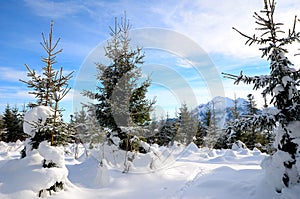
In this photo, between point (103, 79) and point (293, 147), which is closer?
point (293, 147)

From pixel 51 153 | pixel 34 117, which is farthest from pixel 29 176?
pixel 34 117

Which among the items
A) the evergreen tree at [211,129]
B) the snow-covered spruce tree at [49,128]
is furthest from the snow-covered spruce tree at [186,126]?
the snow-covered spruce tree at [49,128]

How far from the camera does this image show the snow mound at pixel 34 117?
7.55 metres

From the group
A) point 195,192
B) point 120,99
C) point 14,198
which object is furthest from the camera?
point 120,99

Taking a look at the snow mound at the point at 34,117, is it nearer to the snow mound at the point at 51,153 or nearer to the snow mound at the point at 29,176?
the snow mound at the point at 51,153

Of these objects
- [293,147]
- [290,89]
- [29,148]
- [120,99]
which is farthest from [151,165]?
[290,89]

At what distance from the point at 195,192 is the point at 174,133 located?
30189mm

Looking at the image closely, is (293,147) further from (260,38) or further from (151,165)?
(151,165)

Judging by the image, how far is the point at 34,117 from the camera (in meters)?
7.57

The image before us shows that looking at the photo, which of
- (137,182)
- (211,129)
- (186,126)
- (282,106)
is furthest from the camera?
(211,129)

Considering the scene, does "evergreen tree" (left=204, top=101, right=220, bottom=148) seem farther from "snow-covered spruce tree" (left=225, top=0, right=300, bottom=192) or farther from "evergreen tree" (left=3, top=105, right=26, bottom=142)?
"evergreen tree" (left=3, top=105, right=26, bottom=142)

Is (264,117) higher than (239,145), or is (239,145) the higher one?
(264,117)

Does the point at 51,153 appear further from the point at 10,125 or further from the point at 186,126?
the point at 10,125

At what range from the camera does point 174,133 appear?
37.6 meters
